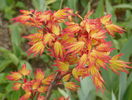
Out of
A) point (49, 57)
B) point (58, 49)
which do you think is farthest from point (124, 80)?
point (49, 57)

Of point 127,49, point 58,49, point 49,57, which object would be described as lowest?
point 49,57

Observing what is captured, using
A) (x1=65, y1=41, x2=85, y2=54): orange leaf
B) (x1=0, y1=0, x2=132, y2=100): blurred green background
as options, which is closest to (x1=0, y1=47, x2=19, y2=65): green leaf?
(x1=0, y1=0, x2=132, y2=100): blurred green background

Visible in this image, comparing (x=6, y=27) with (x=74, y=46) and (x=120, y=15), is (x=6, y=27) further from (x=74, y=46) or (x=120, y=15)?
(x=74, y=46)

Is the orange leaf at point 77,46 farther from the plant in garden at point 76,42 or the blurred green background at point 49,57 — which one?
the blurred green background at point 49,57

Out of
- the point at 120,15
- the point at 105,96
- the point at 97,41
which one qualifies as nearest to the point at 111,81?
the point at 105,96

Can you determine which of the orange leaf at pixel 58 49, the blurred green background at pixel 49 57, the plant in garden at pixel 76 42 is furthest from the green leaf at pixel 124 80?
the orange leaf at pixel 58 49

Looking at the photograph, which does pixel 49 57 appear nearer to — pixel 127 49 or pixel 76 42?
pixel 127 49

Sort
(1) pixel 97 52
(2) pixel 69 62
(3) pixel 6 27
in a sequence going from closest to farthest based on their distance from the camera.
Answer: (1) pixel 97 52 → (2) pixel 69 62 → (3) pixel 6 27

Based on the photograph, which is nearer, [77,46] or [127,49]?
[77,46]
